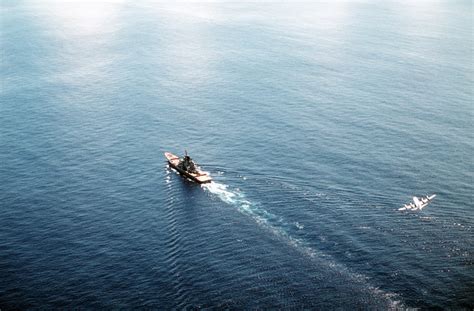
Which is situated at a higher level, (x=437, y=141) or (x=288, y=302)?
(x=437, y=141)

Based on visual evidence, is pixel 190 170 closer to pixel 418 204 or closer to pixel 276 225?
pixel 276 225

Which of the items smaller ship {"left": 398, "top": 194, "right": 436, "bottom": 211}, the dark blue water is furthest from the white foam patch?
smaller ship {"left": 398, "top": 194, "right": 436, "bottom": 211}

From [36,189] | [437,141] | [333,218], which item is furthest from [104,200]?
[437,141]

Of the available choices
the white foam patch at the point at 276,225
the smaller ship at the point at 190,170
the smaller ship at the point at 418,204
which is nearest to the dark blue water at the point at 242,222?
the white foam patch at the point at 276,225

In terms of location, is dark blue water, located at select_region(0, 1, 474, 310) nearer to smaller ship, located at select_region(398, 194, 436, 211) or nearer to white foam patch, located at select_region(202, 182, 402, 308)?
white foam patch, located at select_region(202, 182, 402, 308)

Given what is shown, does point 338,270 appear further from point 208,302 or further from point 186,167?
point 186,167

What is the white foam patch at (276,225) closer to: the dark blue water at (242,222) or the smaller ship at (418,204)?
the dark blue water at (242,222)

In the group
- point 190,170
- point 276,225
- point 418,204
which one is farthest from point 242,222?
point 418,204

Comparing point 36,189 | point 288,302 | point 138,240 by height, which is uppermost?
point 36,189
